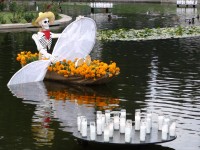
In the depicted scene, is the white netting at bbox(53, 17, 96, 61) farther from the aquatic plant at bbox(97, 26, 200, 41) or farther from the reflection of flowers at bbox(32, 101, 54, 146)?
the aquatic plant at bbox(97, 26, 200, 41)

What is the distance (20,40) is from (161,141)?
2091 centimetres

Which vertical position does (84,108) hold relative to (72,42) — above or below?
below

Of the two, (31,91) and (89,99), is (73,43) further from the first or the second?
(89,99)

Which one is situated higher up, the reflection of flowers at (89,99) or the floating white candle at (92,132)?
the floating white candle at (92,132)

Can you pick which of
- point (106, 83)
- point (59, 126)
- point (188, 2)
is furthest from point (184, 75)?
point (188, 2)

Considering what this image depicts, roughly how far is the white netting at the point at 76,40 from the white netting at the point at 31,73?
0.88m

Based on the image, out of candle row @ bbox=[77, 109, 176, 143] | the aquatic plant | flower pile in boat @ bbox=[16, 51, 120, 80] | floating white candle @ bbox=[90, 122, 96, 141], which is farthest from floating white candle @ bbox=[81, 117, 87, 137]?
the aquatic plant

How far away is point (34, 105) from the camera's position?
558 inches

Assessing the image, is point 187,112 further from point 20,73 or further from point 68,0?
point 68,0

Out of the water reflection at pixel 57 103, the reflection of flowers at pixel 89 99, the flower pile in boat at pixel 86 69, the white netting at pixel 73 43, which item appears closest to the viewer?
the water reflection at pixel 57 103

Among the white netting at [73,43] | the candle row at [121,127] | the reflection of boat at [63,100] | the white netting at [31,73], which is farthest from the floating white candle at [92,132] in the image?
the white netting at [73,43]

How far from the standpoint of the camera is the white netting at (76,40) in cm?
A: 1778

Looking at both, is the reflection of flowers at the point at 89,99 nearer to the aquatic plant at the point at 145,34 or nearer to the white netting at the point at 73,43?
the white netting at the point at 73,43

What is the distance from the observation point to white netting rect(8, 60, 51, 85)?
55.0 feet
